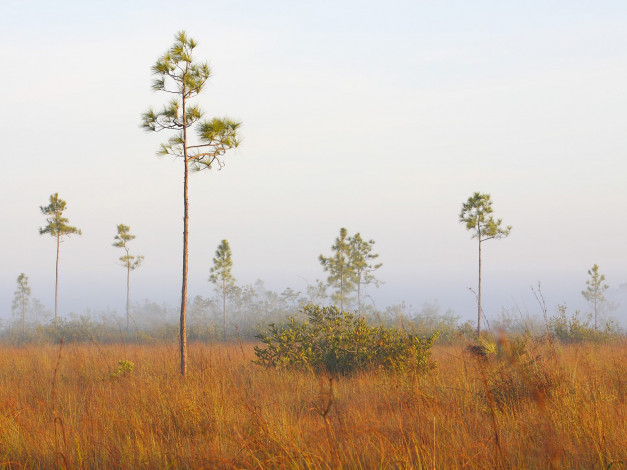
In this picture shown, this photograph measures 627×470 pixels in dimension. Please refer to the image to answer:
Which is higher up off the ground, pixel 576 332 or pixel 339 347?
pixel 339 347

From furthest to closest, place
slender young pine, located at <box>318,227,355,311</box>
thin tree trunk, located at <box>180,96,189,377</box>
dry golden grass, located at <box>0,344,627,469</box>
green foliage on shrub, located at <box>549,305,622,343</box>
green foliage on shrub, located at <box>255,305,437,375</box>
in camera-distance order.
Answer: slender young pine, located at <box>318,227,355,311</box>, green foliage on shrub, located at <box>549,305,622,343</box>, thin tree trunk, located at <box>180,96,189,377</box>, green foliage on shrub, located at <box>255,305,437,375</box>, dry golden grass, located at <box>0,344,627,469</box>

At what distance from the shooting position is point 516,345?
7688mm

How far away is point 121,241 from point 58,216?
837 centimetres

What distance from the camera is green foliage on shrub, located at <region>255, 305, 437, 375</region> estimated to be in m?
10.9

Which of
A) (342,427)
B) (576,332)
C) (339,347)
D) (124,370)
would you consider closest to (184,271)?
(124,370)

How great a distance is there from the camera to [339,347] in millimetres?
11359

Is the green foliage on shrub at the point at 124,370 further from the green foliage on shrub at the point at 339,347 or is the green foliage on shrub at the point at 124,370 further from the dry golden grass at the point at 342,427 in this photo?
the green foliage on shrub at the point at 339,347

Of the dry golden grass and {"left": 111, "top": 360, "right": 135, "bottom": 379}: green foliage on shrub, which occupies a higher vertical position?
the dry golden grass

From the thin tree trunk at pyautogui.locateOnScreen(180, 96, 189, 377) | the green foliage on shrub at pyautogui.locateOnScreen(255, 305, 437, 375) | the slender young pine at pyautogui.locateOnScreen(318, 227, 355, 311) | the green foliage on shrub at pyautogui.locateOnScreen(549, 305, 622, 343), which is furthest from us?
the slender young pine at pyautogui.locateOnScreen(318, 227, 355, 311)

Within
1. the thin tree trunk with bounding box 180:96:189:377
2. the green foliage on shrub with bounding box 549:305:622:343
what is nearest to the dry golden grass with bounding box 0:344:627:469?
the thin tree trunk with bounding box 180:96:189:377

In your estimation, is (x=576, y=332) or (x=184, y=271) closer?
(x=184, y=271)

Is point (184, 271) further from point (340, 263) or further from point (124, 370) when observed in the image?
point (340, 263)

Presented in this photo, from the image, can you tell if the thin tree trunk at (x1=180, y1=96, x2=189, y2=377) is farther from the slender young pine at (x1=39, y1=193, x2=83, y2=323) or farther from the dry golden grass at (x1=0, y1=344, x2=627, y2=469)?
A: the slender young pine at (x1=39, y1=193, x2=83, y2=323)

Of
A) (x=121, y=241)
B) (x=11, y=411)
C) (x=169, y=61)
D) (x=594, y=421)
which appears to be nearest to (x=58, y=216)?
(x=121, y=241)
